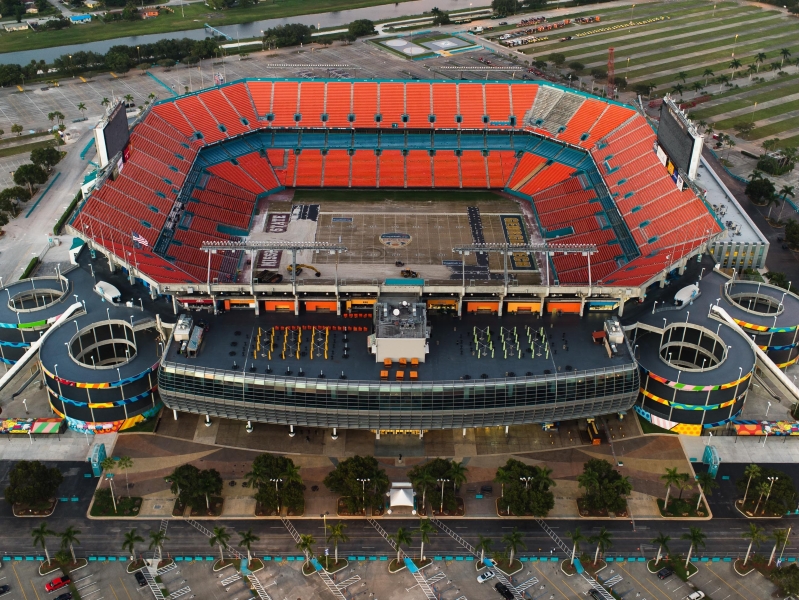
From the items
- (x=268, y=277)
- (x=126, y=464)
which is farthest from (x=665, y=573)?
(x=268, y=277)

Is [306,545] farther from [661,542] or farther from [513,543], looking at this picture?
[661,542]

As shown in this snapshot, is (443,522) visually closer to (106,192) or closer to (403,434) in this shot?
(403,434)

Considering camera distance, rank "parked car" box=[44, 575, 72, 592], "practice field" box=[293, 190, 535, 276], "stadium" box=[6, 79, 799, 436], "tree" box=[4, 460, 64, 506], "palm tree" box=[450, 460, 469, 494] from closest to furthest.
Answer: "parked car" box=[44, 575, 72, 592] < "tree" box=[4, 460, 64, 506] < "palm tree" box=[450, 460, 469, 494] < "stadium" box=[6, 79, 799, 436] < "practice field" box=[293, 190, 535, 276]

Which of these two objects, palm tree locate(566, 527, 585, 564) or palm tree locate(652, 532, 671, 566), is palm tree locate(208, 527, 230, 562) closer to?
palm tree locate(566, 527, 585, 564)

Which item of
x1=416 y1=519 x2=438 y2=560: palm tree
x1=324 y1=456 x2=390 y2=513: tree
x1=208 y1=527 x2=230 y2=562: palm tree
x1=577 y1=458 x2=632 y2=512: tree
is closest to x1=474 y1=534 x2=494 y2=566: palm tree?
x1=416 y1=519 x2=438 y2=560: palm tree

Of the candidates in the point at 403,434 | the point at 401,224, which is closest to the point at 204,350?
the point at 403,434

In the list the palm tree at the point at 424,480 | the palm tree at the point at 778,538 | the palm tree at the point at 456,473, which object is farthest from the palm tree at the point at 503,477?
the palm tree at the point at 778,538

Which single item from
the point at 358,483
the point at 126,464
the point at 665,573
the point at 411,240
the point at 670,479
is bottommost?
the point at 665,573
